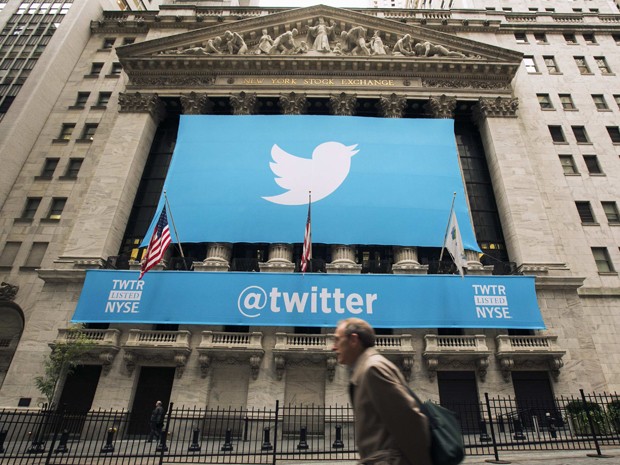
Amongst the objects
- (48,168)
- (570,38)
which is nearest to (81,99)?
(48,168)

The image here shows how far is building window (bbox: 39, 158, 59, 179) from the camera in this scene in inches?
1244

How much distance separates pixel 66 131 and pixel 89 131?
2.29 metres

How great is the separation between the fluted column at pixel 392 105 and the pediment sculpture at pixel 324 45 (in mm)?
4377

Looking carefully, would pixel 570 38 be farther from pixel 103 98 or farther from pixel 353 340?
pixel 353 340

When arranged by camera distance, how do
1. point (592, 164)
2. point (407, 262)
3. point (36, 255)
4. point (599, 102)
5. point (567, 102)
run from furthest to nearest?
point (599, 102) → point (567, 102) → point (592, 164) → point (36, 255) → point (407, 262)

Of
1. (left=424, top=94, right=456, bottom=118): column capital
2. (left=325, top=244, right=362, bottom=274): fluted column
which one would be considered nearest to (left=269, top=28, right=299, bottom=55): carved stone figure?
(left=424, top=94, right=456, bottom=118): column capital

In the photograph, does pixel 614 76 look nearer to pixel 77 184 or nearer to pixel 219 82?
pixel 219 82

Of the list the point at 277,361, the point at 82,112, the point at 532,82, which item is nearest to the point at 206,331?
the point at 277,361

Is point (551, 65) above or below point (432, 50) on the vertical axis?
above

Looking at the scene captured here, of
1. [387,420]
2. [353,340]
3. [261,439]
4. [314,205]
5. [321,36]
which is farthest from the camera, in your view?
[321,36]

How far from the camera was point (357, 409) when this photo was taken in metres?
3.11

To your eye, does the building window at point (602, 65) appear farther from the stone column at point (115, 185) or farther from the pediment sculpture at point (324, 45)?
the stone column at point (115, 185)

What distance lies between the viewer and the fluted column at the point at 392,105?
3194 centimetres

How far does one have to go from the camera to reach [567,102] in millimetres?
33938
